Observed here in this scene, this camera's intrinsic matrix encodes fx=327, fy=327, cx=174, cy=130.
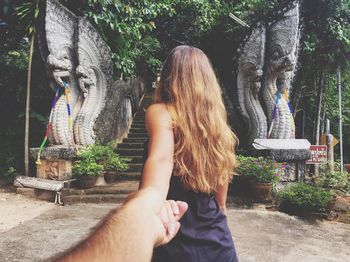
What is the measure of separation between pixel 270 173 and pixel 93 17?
4.21 m

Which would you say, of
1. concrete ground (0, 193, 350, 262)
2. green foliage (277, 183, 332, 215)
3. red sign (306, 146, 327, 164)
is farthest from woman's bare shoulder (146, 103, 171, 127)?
red sign (306, 146, 327, 164)

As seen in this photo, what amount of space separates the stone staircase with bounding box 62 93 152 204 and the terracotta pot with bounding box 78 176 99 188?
0.29ft

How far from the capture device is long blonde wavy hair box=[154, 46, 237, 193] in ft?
3.30

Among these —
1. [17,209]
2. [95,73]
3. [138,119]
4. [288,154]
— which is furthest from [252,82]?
[17,209]

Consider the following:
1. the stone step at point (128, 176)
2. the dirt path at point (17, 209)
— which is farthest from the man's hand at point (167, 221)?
the stone step at point (128, 176)

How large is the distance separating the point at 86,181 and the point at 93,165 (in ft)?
0.93

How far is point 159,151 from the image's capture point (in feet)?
2.92

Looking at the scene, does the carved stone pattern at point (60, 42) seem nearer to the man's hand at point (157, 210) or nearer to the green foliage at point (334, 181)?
the green foliage at point (334, 181)

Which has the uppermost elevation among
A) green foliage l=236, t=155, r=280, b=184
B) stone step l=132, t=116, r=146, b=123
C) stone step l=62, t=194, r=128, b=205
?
stone step l=132, t=116, r=146, b=123

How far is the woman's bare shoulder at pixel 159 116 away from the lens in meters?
0.97

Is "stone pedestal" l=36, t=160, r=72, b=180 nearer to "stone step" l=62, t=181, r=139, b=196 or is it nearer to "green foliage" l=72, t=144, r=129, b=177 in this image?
"green foliage" l=72, t=144, r=129, b=177

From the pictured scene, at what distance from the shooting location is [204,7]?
352 inches

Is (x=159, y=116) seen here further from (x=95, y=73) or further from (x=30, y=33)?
(x=30, y=33)

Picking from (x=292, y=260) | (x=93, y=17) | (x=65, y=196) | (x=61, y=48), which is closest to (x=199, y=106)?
(x=292, y=260)
